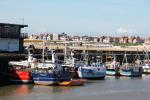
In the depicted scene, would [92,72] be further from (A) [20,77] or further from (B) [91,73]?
(A) [20,77]

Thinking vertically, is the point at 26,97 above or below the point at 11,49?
below

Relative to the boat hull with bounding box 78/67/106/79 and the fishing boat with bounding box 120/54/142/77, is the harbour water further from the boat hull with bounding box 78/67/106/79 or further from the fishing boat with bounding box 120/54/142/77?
the fishing boat with bounding box 120/54/142/77

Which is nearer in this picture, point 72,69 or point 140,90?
point 140,90

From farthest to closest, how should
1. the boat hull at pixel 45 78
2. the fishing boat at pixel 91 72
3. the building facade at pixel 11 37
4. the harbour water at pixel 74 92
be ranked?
the building facade at pixel 11 37 < the fishing boat at pixel 91 72 < the boat hull at pixel 45 78 < the harbour water at pixel 74 92

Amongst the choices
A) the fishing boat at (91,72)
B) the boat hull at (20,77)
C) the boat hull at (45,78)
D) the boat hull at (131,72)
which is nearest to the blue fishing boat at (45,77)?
the boat hull at (45,78)

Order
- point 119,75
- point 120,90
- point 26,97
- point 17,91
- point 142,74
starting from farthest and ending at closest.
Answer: point 142,74 → point 119,75 → point 120,90 → point 17,91 → point 26,97

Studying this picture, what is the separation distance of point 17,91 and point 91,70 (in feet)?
71.4

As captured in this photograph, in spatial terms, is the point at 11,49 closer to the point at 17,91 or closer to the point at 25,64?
the point at 25,64

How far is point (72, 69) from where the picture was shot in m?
71.6

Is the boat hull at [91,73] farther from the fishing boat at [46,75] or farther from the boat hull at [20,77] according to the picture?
the boat hull at [20,77]

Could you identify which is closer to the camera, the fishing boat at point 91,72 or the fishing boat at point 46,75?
the fishing boat at point 46,75

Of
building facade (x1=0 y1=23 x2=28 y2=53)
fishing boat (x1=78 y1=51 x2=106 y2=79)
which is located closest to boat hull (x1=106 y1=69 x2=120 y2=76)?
fishing boat (x1=78 y1=51 x2=106 y2=79)

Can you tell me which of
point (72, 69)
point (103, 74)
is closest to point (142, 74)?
point (103, 74)

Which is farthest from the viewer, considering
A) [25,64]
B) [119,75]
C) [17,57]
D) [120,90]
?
[119,75]
